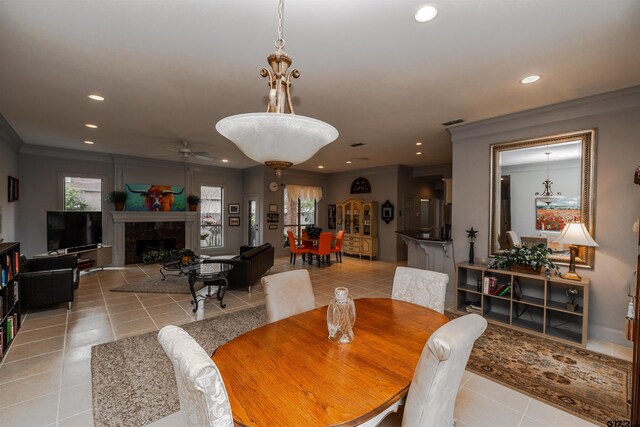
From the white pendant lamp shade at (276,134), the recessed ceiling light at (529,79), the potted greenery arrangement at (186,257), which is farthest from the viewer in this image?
the potted greenery arrangement at (186,257)

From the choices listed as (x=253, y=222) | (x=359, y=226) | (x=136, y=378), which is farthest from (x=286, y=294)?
(x=253, y=222)

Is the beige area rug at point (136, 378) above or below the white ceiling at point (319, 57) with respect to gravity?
below

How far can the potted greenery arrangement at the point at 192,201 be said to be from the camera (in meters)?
8.03

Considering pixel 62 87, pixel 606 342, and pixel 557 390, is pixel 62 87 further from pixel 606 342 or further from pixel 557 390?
pixel 606 342

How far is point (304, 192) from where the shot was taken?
9.30 metres

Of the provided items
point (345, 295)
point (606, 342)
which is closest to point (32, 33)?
point (345, 295)

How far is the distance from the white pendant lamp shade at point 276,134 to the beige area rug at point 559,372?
2.63 meters

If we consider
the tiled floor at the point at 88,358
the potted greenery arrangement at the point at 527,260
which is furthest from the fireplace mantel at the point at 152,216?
the potted greenery arrangement at the point at 527,260

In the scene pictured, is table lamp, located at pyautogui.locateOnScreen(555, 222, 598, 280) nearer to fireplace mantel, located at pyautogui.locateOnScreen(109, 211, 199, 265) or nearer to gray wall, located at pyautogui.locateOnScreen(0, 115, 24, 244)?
gray wall, located at pyautogui.locateOnScreen(0, 115, 24, 244)

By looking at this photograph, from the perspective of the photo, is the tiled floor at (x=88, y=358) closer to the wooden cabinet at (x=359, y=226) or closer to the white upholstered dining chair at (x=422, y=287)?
the white upholstered dining chair at (x=422, y=287)

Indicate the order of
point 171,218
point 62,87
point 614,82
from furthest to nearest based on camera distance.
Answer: point 171,218 → point 62,87 → point 614,82

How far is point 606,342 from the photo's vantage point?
3.12m

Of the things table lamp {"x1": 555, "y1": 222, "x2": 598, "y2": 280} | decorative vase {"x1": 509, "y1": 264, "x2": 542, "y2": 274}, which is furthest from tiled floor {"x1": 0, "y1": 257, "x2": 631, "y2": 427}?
decorative vase {"x1": 509, "y1": 264, "x2": 542, "y2": 274}

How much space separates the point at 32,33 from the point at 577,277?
5.54m
